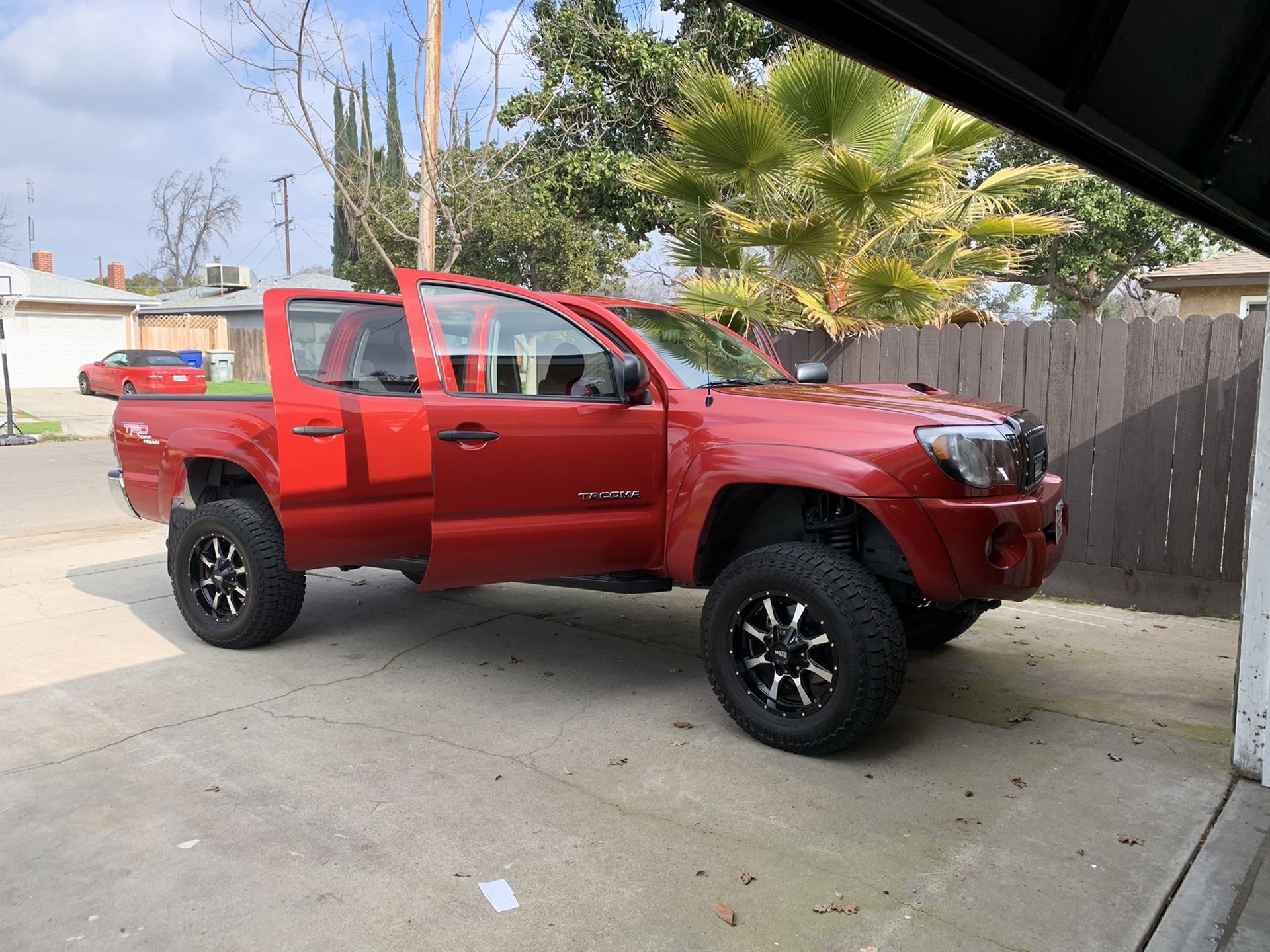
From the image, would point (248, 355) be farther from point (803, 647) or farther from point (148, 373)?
point (803, 647)

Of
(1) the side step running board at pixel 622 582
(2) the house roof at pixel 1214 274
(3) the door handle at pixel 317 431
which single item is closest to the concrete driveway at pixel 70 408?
(3) the door handle at pixel 317 431

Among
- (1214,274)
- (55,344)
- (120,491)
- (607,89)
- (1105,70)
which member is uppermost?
(607,89)

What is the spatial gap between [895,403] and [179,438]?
4.14 m

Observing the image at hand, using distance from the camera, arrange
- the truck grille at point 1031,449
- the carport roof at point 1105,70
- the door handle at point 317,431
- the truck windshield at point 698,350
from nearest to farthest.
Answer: the carport roof at point 1105,70
the truck grille at point 1031,449
the truck windshield at point 698,350
the door handle at point 317,431

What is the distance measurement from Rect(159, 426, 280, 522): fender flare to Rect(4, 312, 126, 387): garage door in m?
31.4

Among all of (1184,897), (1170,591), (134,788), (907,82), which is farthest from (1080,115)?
(1170,591)

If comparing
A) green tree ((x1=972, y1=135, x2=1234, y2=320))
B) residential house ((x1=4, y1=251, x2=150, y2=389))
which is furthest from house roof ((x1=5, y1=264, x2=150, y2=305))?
green tree ((x1=972, y1=135, x2=1234, y2=320))

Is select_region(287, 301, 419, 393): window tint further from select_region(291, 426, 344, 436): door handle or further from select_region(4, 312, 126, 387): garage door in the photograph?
select_region(4, 312, 126, 387): garage door

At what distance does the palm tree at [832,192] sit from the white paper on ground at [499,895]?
5118 millimetres

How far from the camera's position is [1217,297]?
54.0 feet

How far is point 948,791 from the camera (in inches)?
153

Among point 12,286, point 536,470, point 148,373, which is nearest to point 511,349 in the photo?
point 536,470

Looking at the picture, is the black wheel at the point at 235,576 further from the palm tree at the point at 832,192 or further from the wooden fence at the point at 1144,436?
the wooden fence at the point at 1144,436

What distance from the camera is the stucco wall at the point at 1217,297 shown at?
1612 centimetres
